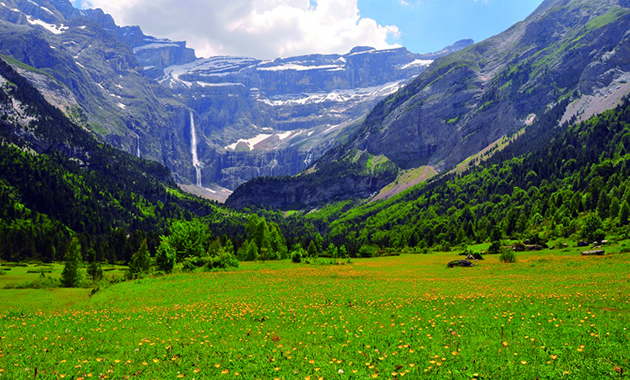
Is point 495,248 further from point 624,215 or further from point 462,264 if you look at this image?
point 624,215

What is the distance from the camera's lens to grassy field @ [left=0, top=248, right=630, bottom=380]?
36.3ft

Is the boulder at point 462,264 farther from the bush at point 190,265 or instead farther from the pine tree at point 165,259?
the pine tree at point 165,259

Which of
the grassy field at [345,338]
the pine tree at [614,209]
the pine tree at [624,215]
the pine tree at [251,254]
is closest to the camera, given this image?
the grassy field at [345,338]

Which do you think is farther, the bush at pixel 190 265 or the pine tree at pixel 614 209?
the pine tree at pixel 614 209

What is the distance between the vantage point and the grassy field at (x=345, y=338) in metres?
11.1

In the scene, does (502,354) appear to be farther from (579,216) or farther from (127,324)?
(579,216)

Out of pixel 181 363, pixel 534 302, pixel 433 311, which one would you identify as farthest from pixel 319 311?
pixel 534 302

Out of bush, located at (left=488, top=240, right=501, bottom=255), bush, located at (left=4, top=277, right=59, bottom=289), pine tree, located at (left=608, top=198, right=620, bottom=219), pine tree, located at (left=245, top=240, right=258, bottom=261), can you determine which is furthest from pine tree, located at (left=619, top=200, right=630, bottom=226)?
bush, located at (left=4, top=277, right=59, bottom=289)

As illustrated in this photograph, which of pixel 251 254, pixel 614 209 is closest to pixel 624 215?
pixel 614 209

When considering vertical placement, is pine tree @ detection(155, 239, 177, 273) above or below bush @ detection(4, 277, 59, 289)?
above

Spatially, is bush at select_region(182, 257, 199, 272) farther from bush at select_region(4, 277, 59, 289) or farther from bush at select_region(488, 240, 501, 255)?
bush at select_region(488, 240, 501, 255)

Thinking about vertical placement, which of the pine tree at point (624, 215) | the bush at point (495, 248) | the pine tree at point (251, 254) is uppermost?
the pine tree at point (624, 215)

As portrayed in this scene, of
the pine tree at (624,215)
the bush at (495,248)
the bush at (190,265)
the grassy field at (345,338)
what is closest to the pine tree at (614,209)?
the pine tree at (624,215)

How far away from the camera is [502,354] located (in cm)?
1182
